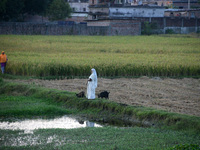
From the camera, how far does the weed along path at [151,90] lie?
13.6 meters

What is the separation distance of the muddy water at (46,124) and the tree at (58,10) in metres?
55.3

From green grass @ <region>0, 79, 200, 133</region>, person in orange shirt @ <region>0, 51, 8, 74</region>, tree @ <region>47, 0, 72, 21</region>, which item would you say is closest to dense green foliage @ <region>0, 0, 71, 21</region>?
tree @ <region>47, 0, 72, 21</region>

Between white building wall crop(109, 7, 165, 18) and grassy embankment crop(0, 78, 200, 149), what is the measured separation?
4679cm

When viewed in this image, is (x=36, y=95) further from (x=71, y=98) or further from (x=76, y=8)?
(x=76, y=8)

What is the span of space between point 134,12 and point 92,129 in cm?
5491

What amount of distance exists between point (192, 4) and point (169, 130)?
262 ft

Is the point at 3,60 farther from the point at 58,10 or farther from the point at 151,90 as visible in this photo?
the point at 58,10

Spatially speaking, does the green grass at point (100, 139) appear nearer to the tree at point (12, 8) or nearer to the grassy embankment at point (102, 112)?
the grassy embankment at point (102, 112)

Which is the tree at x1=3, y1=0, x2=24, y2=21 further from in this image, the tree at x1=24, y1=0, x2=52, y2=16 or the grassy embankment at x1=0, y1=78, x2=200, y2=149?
the grassy embankment at x1=0, y1=78, x2=200, y2=149

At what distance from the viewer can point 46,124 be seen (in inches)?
453

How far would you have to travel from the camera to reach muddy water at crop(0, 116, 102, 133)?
1092 centimetres

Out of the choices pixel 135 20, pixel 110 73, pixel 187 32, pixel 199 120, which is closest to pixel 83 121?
pixel 199 120

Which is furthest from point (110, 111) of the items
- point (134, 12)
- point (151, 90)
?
point (134, 12)

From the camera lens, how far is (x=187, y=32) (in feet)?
206
